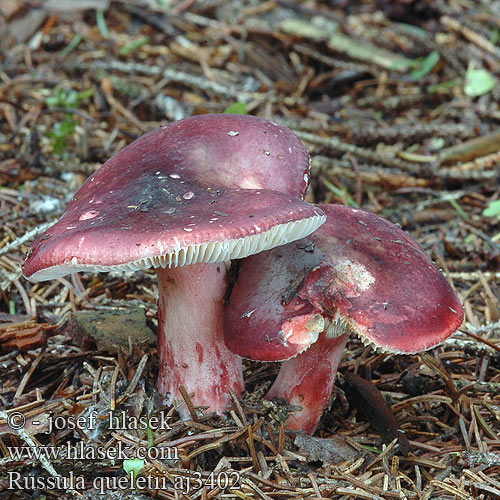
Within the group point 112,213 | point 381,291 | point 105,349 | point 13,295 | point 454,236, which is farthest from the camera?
point 454,236

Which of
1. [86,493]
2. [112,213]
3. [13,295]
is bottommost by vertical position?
[13,295]

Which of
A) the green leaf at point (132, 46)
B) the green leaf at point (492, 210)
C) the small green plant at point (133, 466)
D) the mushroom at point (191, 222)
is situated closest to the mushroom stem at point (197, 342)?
the mushroom at point (191, 222)

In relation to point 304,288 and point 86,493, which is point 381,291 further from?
point 86,493

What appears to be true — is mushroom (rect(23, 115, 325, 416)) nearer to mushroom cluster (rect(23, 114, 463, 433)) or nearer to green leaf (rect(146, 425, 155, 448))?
mushroom cluster (rect(23, 114, 463, 433))

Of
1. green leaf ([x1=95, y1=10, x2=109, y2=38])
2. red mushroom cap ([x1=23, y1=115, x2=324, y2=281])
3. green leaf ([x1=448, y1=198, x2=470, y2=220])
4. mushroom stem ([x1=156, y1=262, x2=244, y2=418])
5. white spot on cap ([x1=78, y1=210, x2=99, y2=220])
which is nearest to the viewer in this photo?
red mushroom cap ([x1=23, y1=115, x2=324, y2=281])

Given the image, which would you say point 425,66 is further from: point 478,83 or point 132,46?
point 132,46

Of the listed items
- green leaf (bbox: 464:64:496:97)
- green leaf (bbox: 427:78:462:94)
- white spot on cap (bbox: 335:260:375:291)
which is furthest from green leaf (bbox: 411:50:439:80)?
white spot on cap (bbox: 335:260:375:291)

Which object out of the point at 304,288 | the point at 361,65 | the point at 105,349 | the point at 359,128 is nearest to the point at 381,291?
the point at 304,288

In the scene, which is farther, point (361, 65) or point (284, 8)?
point (284, 8)
